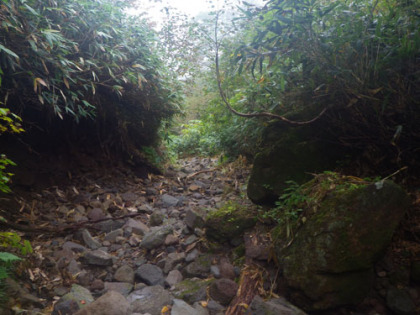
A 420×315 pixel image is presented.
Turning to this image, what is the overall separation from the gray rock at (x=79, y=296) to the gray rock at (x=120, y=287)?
0.16 metres

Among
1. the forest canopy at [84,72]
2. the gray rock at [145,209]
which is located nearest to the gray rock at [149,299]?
the gray rock at [145,209]

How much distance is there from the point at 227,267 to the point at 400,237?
131cm

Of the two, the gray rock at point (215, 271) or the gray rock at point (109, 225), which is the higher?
the gray rock at point (215, 271)

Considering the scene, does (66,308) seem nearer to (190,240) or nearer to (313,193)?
(190,240)

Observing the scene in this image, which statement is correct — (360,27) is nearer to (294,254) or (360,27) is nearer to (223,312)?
(294,254)

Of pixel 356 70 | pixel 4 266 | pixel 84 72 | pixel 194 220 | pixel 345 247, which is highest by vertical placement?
pixel 356 70

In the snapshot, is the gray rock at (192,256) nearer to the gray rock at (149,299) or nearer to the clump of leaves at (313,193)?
the gray rock at (149,299)

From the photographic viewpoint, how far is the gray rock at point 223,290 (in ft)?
7.16

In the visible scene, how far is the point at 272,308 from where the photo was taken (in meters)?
1.86

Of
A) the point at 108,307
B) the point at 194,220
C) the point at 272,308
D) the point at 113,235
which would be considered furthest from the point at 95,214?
the point at 272,308

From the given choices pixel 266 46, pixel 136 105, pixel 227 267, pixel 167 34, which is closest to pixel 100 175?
pixel 136 105

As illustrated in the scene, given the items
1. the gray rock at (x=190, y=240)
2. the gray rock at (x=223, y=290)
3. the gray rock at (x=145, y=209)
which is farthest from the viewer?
the gray rock at (x=145, y=209)

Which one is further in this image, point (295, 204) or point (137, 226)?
point (137, 226)

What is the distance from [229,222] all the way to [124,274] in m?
1.09
